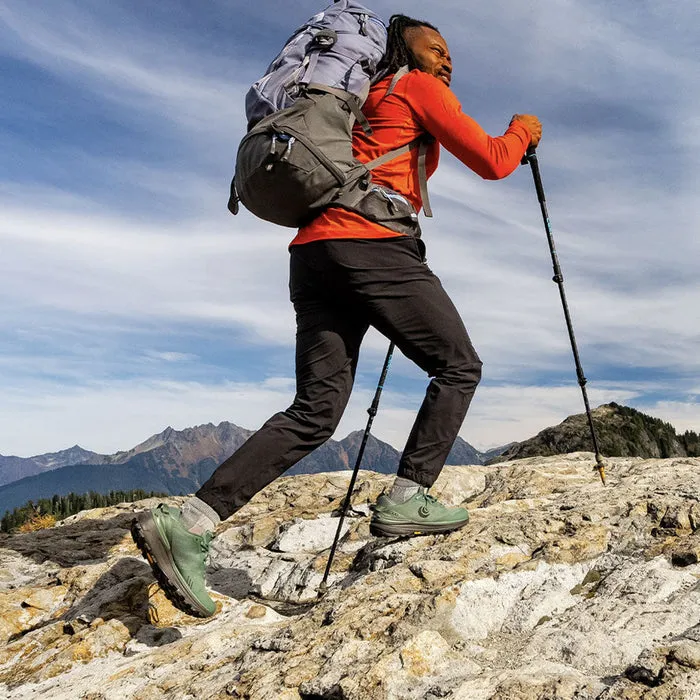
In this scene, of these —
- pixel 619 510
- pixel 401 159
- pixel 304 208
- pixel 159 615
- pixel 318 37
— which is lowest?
pixel 159 615

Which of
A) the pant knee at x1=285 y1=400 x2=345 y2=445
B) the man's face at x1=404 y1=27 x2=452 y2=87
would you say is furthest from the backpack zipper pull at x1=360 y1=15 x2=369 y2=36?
the pant knee at x1=285 y1=400 x2=345 y2=445

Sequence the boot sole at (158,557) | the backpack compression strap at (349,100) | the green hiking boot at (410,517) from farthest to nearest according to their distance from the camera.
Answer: the green hiking boot at (410,517) → the backpack compression strap at (349,100) → the boot sole at (158,557)

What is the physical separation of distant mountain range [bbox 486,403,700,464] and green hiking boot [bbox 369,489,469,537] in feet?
34.4

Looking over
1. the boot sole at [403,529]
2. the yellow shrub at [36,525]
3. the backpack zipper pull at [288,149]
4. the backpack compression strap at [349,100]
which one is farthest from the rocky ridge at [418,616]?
the backpack compression strap at [349,100]

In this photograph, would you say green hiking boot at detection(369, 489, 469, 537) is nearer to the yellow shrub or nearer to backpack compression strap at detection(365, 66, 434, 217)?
backpack compression strap at detection(365, 66, 434, 217)

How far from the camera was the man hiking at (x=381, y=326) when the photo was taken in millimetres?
4590

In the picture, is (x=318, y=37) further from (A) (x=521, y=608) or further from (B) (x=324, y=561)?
(B) (x=324, y=561)

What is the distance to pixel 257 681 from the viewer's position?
3418 mm

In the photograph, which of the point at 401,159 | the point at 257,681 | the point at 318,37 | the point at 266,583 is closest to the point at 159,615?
the point at 266,583

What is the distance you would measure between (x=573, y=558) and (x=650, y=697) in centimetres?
192

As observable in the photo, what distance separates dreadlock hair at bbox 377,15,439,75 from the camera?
16.8 feet

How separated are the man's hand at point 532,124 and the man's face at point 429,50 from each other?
0.74m

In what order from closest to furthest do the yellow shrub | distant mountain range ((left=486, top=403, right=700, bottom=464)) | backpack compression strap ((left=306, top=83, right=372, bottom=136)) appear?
backpack compression strap ((left=306, top=83, right=372, bottom=136)) < the yellow shrub < distant mountain range ((left=486, top=403, right=700, bottom=464))

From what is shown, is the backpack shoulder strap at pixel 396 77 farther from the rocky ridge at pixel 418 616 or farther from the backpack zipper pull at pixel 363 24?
the rocky ridge at pixel 418 616
